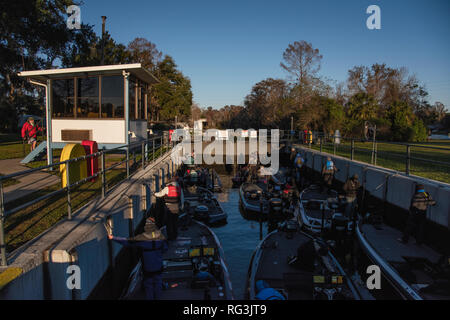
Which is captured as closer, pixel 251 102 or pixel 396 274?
pixel 396 274

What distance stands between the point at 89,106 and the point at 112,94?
1252mm

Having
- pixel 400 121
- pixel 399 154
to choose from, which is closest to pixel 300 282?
pixel 399 154

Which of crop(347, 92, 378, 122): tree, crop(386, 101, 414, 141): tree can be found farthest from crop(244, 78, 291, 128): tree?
crop(386, 101, 414, 141): tree

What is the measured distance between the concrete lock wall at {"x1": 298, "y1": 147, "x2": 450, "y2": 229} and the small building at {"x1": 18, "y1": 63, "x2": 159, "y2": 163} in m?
11.2

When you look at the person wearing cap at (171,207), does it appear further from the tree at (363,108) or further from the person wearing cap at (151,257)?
the tree at (363,108)

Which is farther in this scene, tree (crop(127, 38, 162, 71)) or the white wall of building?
tree (crop(127, 38, 162, 71))

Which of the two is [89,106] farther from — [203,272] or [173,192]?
[203,272]

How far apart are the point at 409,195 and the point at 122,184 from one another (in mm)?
10168

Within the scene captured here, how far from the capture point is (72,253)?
5.02m

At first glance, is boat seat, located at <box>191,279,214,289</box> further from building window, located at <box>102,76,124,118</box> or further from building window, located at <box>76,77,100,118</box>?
building window, located at <box>76,77,100,118</box>

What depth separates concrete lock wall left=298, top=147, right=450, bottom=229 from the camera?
980 cm
